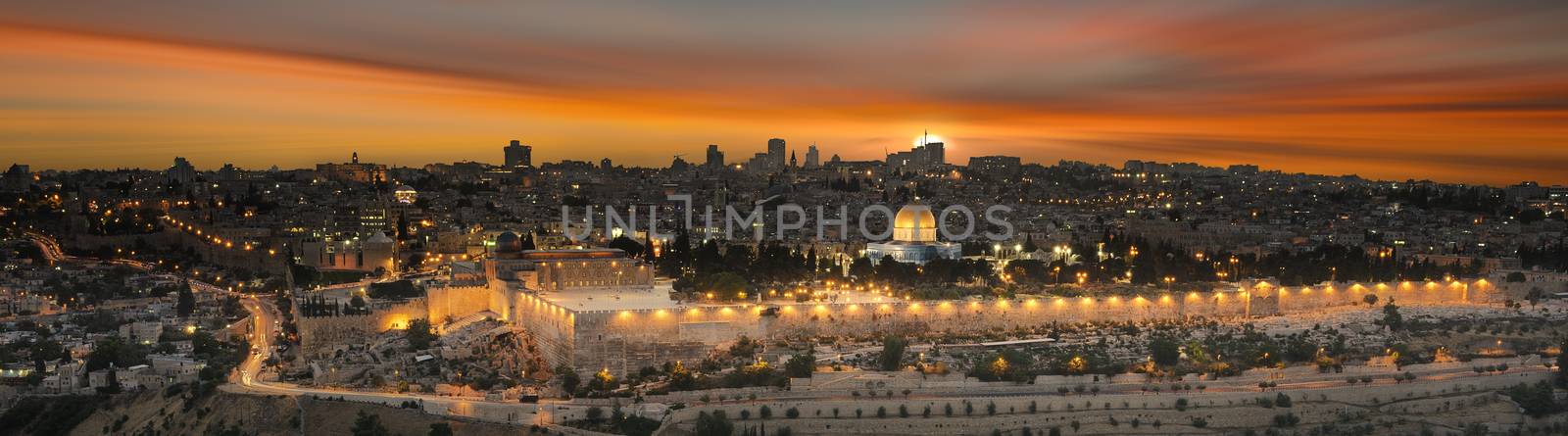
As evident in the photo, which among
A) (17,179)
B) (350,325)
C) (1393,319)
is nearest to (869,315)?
(350,325)

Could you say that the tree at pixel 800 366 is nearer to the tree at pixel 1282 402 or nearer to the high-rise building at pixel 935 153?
the tree at pixel 1282 402

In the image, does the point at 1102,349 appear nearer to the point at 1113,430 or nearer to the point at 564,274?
the point at 1113,430

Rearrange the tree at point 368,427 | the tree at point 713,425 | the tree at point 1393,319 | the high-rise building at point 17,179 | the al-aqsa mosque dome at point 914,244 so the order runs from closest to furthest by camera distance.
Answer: the tree at point 368,427 < the tree at point 713,425 < the tree at point 1393,319 < the al-aqsa mosque dome at point 914,244 < the high-rise building at point 17,179

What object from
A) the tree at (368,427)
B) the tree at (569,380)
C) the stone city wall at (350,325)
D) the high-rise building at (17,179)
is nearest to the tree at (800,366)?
the tree at (569,380)

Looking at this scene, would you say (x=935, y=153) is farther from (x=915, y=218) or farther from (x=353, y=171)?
(x=915, y=218)

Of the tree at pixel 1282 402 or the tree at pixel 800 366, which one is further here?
the tree at pixel 800 366

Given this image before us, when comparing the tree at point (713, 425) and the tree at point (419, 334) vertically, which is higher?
the tree at point (419, 334)
